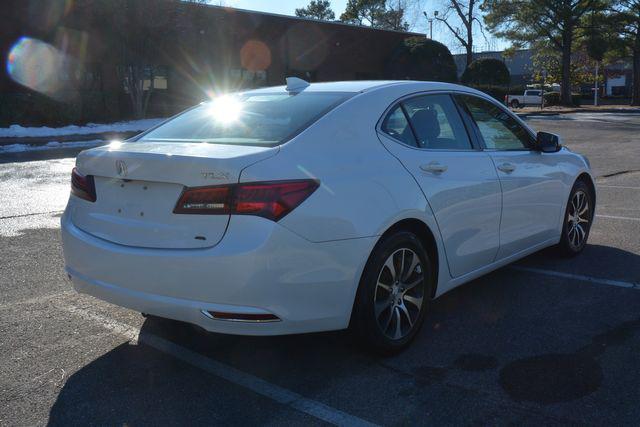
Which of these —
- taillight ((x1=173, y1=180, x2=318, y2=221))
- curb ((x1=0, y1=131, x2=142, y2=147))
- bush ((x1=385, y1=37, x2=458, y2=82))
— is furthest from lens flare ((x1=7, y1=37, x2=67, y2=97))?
taillight ((x1=173, y1=180, x2=318, y2=221))

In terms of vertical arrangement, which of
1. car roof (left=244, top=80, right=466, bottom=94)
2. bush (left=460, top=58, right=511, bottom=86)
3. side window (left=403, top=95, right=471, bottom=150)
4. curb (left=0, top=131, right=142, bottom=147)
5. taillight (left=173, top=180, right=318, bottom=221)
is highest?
bush (left=460, top=58, right=511, bottom=86)

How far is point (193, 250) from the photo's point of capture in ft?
10.8

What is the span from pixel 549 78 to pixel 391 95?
68642mm

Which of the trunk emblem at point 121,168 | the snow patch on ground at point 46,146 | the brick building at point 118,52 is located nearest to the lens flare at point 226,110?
the trunk emblem at point 121,168

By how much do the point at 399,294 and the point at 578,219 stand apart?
296 cm

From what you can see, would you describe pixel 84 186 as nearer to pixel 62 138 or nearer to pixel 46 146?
pixel 46 146

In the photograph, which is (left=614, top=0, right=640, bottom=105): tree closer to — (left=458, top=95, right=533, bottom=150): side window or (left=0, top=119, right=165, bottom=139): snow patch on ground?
(left=0, top=119, right=165, bottom=139): snow patch on ground

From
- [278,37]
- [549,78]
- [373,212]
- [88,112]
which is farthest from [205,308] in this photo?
[549,78]

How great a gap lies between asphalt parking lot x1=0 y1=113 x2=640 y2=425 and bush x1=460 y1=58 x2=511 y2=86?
38938 millimetres

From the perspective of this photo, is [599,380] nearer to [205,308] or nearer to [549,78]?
[205,308]

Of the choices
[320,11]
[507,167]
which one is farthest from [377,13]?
[507,167]

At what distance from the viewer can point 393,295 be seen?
12.6 feet

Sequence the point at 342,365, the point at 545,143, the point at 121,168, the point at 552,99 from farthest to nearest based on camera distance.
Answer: the point at 552,99, the point at 545,143, the point at 342,365, the point at 121,168

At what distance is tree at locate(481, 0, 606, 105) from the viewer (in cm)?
4806
